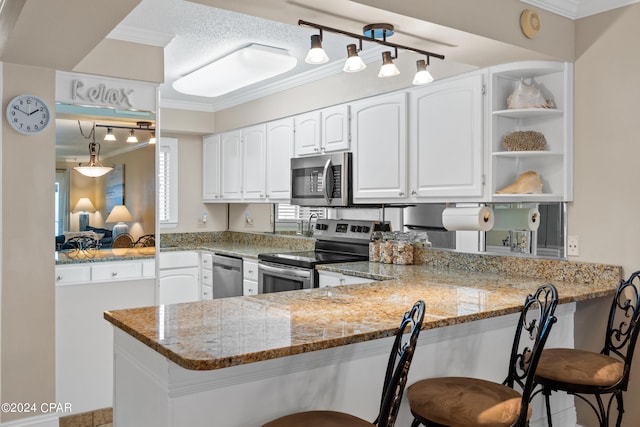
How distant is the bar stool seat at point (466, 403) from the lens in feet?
5.65

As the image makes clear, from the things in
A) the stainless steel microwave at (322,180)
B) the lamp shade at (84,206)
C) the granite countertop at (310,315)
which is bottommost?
the granite countertop at (310,315)

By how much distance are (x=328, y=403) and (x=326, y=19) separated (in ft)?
5.26

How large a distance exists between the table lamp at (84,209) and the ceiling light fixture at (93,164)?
17 cm

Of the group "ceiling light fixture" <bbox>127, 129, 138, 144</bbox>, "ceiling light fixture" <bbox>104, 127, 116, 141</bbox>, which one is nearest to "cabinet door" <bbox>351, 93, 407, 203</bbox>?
"ceiling light fixture" <bbox>127, 129, 138, 144</bbox>

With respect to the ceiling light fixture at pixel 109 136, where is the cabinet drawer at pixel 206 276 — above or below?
below

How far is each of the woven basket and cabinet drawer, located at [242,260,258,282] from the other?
2525 mm

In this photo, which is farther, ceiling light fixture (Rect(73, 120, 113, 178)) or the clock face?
ceiling light fixture (Rect(73, 120, 113, 178))

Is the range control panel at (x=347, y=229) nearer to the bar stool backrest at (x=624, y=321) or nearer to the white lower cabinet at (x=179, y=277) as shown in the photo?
the white lower cabinet at (x=179, y=277)

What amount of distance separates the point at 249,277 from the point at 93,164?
194cm

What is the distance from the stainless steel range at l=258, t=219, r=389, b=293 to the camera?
3923 millimetres

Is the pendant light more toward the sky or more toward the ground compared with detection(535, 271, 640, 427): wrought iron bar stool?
more toward the sky

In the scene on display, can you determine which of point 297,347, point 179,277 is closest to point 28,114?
point 297,347

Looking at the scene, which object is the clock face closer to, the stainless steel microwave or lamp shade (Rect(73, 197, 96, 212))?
lamp shade (Rect(73, 197, 96, 212))

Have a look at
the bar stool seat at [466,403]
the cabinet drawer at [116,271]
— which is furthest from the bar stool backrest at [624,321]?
the cabinet drawer at [116,271]
